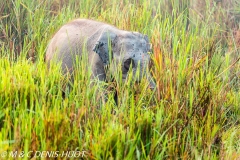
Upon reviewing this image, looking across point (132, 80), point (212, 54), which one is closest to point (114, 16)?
point (212, 54)

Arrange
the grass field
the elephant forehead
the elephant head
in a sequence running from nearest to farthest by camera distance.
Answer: the grass field
the elephant head
the elephant forehead

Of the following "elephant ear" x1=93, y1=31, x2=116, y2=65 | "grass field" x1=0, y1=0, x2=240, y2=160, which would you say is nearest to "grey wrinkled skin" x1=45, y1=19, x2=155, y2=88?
"elephant ear" x1=93, y1=31, x2=116, y2=65

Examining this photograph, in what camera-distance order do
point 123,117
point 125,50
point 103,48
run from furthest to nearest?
point 103,48
point 125,50
point 123,117

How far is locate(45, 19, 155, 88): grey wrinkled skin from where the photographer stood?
357cm

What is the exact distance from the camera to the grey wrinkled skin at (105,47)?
11.7ft

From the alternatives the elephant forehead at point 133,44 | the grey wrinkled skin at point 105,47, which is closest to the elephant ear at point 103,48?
the grey wrinkled skin at point 105,47

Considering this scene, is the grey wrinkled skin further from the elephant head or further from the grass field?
the grass field

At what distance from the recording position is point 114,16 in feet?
15.6

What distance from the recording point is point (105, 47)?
3777 mm

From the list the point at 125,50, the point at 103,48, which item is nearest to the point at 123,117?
the point at 125,50

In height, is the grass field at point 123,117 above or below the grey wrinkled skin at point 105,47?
below

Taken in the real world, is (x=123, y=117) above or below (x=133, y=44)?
below

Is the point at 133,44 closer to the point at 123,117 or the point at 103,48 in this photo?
the point at 103,48

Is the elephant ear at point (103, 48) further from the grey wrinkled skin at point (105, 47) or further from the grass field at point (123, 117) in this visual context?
the grass field at point (123, 117)
